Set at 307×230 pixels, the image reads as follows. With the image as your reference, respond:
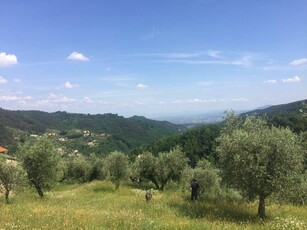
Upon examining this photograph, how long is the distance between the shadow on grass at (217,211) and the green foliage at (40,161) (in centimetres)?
1655

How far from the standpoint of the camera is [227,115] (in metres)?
37.4

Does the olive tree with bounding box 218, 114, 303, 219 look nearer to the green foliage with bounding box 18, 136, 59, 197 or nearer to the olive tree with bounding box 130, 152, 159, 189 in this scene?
the green foliage with bounding box 18, 136, 59, 197

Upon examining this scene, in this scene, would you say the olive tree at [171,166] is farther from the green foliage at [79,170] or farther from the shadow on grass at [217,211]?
the shadow on grass at [217,211]

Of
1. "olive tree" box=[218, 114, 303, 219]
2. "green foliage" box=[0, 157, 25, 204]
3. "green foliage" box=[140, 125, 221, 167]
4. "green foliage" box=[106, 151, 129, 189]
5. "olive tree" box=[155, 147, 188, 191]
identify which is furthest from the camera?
"green foliage" box=[140, 125, 221, 167]

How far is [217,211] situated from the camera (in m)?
20.0

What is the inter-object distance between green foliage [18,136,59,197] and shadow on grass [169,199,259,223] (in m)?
16.6

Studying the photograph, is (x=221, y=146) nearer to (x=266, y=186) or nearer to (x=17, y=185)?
(x=266, y=186)

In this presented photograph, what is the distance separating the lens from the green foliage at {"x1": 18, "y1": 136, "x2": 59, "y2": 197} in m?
33.6

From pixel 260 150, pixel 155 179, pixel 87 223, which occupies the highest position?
pixel 260 150

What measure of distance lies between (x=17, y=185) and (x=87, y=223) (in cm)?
1975

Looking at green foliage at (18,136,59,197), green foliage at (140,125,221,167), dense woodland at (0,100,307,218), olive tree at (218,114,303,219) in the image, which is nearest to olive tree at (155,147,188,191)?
dense woodland at (0,100,307,218)

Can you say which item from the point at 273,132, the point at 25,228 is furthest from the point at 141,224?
the point at 273,132

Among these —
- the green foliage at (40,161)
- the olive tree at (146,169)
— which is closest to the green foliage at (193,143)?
the olive tree at (146,169)

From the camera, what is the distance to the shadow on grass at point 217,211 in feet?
59.4
